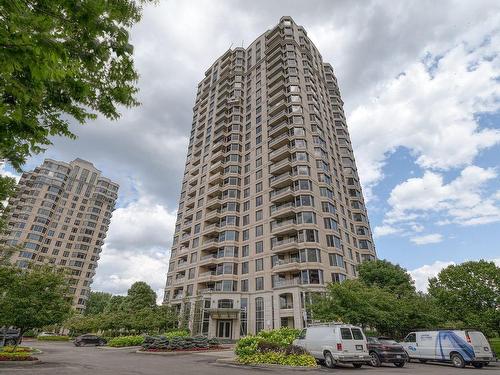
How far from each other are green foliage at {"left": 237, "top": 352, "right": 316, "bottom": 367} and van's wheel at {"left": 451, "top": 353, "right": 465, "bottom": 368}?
10.0 metres

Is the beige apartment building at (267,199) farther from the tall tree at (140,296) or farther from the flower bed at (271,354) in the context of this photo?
the flower bed at (271,354)

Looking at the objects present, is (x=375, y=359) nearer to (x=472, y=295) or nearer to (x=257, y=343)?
(x=257, y=343)

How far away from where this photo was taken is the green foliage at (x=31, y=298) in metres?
19.6

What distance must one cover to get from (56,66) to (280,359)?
1635 cm

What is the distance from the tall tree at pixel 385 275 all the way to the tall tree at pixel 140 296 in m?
38.9

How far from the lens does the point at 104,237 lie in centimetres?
9681

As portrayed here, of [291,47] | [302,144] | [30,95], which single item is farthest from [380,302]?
[291,47]

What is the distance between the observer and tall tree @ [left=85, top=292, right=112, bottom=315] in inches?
3654

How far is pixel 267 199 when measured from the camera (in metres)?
46.7

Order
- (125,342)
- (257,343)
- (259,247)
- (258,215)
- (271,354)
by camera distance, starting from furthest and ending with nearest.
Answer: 1. (258,215)
2. (259,247)
3. (125,342)
4. (257,343)
5. (271,354)

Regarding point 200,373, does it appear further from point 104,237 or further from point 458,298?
point 104,237

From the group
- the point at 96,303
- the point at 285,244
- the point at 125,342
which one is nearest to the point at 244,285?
the point at 285,244

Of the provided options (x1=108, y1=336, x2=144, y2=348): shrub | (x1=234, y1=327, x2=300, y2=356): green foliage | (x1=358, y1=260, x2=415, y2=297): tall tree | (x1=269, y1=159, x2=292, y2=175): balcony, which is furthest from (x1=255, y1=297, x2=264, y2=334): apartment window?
(x1=234, y1=327, x2=300, y2=356): green foliage

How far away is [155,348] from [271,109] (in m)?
42.2
